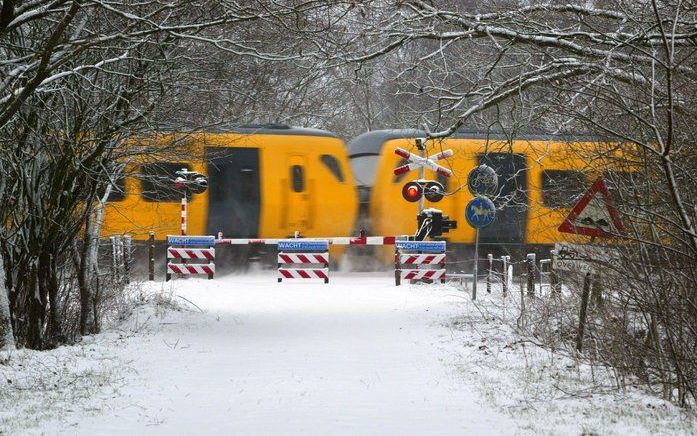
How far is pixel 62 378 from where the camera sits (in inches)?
439

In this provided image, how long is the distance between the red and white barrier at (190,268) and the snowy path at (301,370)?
5.38 feet

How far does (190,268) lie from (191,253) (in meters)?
0.33

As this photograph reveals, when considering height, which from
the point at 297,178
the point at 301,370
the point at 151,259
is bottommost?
the point at 301,370

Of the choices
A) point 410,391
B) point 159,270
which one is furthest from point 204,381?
point 159,270

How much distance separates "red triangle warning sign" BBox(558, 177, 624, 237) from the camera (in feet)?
31.8

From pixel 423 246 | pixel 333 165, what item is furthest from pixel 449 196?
pixel 423 246

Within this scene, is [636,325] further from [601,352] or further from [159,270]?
[159,270]

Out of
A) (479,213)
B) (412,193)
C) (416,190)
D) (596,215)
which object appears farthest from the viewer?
(416,190)

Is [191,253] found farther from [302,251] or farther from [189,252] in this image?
[302,251]

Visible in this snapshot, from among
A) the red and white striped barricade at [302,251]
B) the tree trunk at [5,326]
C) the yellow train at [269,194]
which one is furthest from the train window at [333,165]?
the tree trunk at [5,326]

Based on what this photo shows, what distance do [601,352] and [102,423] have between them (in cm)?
499

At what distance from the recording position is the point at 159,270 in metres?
25.0

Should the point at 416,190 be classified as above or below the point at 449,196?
above

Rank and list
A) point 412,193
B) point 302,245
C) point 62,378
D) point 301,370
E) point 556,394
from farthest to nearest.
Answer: point 412,193 < point 302,245 < point 301,370 < point 62,378 < point 556,394
